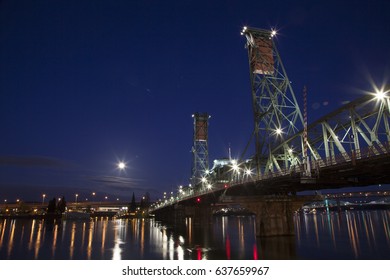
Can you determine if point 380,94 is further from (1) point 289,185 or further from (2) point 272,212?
(2) point 272,212

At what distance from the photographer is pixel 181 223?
100062 millimetres

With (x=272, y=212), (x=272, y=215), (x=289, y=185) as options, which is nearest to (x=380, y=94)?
(x=289, y=185)

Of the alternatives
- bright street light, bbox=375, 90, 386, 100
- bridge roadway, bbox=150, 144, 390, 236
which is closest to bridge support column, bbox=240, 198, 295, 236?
bridge roadway, bbox=150, 144, 390, 236

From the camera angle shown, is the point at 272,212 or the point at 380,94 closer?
the point at 380,94

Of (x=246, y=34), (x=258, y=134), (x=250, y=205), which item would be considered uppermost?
(x=246, y=34)

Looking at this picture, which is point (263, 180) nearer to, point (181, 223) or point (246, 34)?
point (246, 34)

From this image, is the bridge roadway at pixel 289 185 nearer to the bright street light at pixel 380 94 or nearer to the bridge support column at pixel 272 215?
the bridge support column at pixel 272 215

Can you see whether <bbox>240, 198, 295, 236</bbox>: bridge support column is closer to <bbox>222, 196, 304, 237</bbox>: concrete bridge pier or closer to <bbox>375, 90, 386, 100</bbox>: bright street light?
→ <bbox>222, 196, 304, 237</bbox>: concrete bridge pier

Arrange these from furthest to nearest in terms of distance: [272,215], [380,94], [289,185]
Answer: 1. [272,215]
2. [289,185]
3. [380,94]

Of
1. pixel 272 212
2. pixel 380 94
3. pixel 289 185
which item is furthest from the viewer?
pixel 272 212

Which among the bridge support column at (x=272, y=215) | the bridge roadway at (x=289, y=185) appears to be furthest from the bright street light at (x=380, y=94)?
the bridge support column at (x=272, y=215)
